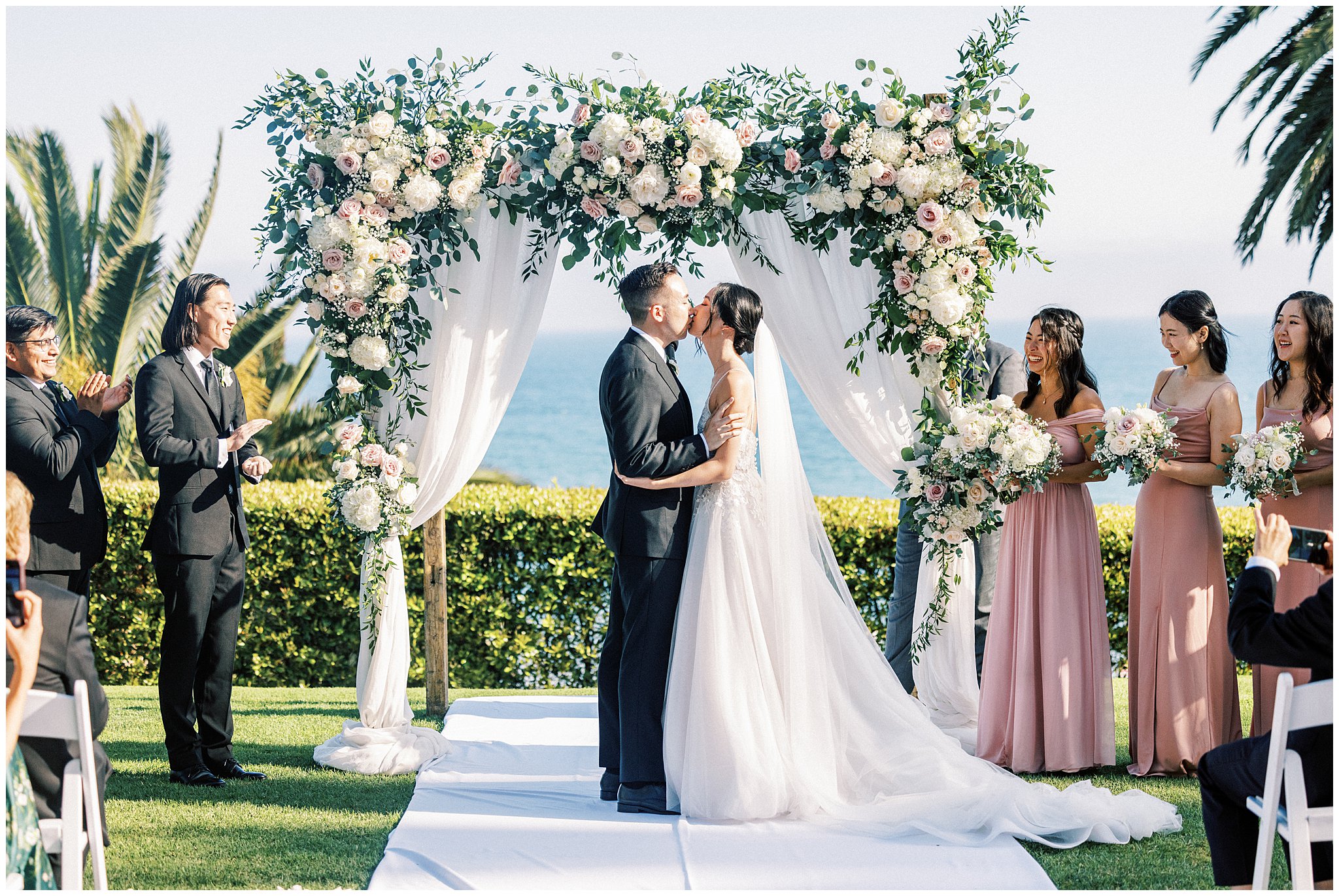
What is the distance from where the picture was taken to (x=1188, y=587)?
5234 mm

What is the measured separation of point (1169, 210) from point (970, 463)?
146 ft

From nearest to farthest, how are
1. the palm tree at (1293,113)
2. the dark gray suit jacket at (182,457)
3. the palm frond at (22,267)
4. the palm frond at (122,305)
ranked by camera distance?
the dark gray suit jacket at (182,457)
the palm tree at (1293,113)
the palm frond at (122,305)
the palm frond at (22,267)

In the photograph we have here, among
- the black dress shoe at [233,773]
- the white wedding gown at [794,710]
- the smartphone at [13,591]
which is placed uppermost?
the smartphone at [13,591]

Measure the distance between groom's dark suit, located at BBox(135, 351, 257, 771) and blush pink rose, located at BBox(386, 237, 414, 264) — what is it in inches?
35.7

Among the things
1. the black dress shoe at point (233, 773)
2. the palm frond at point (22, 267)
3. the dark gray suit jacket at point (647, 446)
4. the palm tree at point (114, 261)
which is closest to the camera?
the dark gray suit jacket at point (647, 446)

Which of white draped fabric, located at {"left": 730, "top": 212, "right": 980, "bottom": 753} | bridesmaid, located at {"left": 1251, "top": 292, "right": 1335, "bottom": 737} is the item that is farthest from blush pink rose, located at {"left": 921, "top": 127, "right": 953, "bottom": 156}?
bridesmaid, located at {"left": 1251, "top": 292, "right": 1335, "bottom": 737}

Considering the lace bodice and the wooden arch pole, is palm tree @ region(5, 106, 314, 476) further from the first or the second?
the lace bodice

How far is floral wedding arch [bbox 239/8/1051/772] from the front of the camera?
5270 mm

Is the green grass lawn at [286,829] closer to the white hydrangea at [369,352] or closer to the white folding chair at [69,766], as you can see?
the white folding chair at [69,766]

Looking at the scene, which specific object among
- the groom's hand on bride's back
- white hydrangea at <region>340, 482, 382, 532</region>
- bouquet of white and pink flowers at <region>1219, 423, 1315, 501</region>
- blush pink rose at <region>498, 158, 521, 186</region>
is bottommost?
white hydrangea at <region>340, 482, 382, 532</region>

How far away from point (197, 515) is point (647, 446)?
1980 millimetres

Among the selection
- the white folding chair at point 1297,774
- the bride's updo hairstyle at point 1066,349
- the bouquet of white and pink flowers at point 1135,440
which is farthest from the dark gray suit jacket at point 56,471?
the white folding chair at point 1297,774

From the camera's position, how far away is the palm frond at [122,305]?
10.3 meters

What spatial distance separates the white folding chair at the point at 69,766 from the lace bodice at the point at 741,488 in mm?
2375
